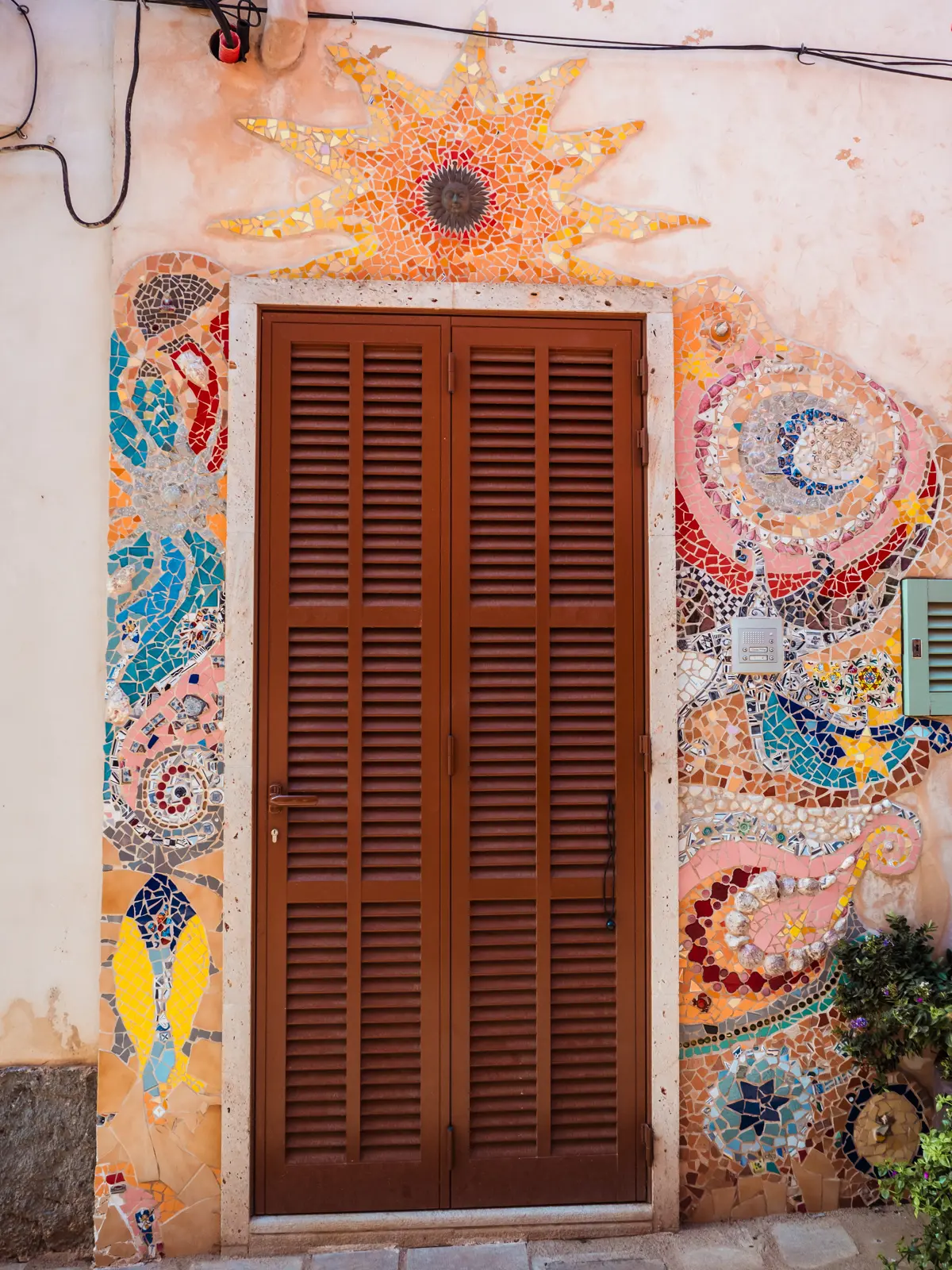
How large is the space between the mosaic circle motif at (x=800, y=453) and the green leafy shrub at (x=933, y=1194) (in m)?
1.77

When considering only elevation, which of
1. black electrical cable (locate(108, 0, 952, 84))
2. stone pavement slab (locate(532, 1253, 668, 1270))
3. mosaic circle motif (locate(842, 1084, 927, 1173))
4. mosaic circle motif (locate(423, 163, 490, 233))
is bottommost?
stone pavement slab (locate(532, 1253, 668, 1270))

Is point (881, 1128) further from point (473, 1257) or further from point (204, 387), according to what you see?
point (204, 387)

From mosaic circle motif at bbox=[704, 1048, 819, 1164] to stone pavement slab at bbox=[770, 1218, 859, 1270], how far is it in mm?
201

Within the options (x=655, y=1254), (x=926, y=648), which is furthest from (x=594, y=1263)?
(x=926, y=648)

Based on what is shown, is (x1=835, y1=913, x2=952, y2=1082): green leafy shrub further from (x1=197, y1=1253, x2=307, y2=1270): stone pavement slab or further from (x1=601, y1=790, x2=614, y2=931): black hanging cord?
(x1=197, y1=1253, x2=307, y2=1270): stone pavement slab

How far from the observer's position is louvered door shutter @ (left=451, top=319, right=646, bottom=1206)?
279 cm

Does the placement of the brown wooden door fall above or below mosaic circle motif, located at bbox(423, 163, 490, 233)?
below

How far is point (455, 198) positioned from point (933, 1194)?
10.5 ft

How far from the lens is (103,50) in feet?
9.16

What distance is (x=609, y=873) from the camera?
111 inches

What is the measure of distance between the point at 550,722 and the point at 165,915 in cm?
135

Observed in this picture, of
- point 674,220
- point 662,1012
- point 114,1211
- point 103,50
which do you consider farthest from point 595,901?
point 103,50

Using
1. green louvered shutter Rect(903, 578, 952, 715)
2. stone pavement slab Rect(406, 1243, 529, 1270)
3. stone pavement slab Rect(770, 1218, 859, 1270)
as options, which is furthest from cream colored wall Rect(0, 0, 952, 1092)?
stone pavement slab Rect(770, 1218, 859, 1270)

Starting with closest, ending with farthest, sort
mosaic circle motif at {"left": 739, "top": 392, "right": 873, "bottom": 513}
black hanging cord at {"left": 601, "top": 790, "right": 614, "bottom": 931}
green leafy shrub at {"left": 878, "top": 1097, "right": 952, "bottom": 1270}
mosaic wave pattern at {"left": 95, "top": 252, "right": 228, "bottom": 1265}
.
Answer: green leafy shrub at {"left": 878, "top": 1097, "right": 952, "bottom": 1270}
mosaic wave pattern at {"left": 95, "top": 252, "right": 228, "bottom": 1265}
black hanging cord at {"left": 601, "top": 790, "right": 614, "bottom": 931}
mosaic circle motif at {"left": 739, "top": 392, "right": 873, "bottom": 513}
